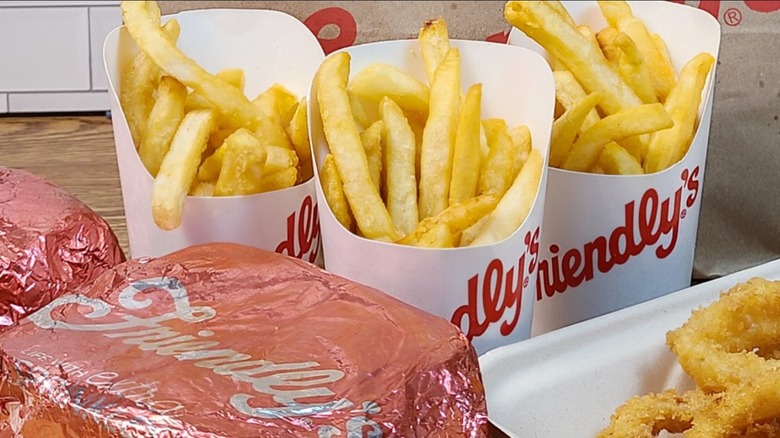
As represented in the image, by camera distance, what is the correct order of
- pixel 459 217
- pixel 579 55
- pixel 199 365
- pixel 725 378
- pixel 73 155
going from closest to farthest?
pixel 199 365 → pixel 725 378 → pixel 459 217 → pixel 579 55 → pixel 73 155

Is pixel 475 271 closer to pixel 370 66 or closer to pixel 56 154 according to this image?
pixel 370 66

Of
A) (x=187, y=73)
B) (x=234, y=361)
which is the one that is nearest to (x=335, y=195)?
(x=187, y=73)

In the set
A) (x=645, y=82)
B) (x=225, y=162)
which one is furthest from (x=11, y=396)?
(x=645, y=82)

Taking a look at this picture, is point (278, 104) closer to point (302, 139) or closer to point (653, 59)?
point (302, 139)

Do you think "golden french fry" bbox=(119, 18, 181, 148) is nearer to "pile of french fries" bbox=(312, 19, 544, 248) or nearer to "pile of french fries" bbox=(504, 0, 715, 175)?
"pile of french fries" bbox=(312, 19, 544, 248)

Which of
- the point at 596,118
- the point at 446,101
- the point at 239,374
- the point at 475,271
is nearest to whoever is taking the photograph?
the point at 239,374

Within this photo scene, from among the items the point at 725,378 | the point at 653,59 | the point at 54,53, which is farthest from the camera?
the point at 54,53
